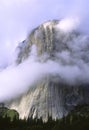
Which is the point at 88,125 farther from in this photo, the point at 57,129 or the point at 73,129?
the point at 57,129

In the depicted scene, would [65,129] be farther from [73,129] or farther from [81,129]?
[81,129]

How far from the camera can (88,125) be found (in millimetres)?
166125

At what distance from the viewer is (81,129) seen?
6299 inches

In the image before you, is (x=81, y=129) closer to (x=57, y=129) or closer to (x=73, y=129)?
(x=73, y=129)

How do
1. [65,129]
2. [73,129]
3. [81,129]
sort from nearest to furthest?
[81,129] < [73,129] < [65,129]

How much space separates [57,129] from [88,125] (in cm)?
2852

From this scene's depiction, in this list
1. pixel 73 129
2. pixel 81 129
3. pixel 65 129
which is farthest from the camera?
pixel 65 129

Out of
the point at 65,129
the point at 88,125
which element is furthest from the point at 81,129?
the point at 65,129

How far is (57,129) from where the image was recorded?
190m

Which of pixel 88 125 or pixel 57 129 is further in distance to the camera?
pixel 57 129

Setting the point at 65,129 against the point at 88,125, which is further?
the point at 65,129

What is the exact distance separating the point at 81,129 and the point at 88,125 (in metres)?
7.28

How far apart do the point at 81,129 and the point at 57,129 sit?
32.4m

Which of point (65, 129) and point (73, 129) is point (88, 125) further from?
point (65, 129)
